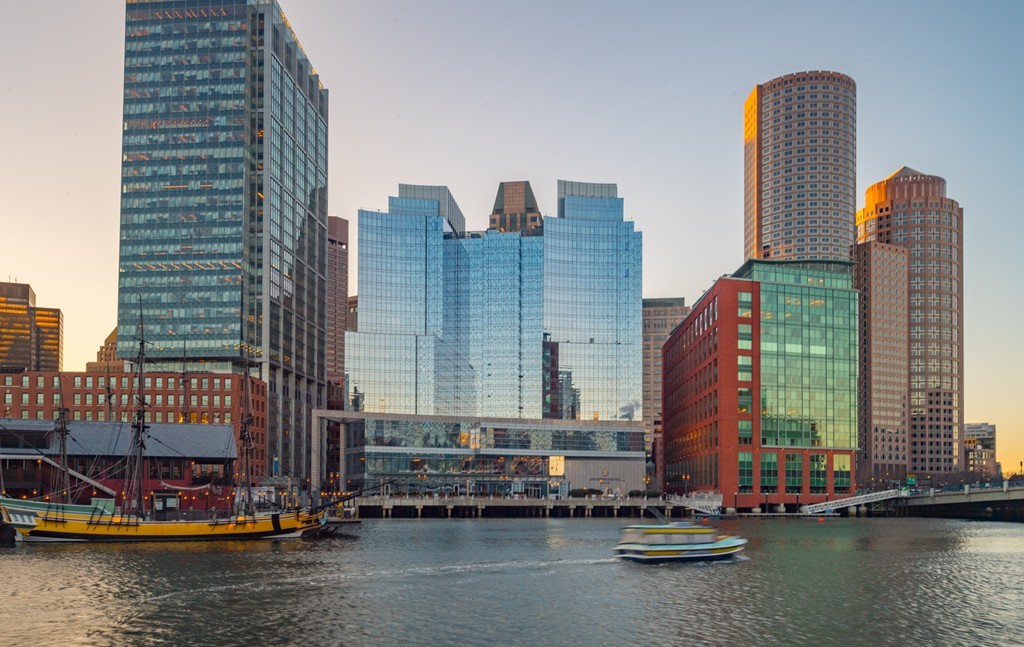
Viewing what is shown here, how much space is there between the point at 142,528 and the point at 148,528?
0.65 m

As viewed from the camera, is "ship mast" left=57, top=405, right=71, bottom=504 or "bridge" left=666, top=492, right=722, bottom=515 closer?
"ship mast" left=57, top=405, right=71, bottom=504

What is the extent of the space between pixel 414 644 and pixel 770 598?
28.1 meters

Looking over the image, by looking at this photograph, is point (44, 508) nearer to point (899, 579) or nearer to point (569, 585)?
point (569, 585)

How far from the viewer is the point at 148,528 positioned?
378 ft

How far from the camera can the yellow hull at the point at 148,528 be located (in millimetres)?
110625

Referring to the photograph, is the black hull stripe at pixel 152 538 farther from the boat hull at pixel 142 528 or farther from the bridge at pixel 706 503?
the bridge at pixel 706 503

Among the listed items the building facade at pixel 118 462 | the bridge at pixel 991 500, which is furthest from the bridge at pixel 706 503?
the building facade at pixel 118 462

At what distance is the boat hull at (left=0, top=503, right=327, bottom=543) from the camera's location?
362 feet

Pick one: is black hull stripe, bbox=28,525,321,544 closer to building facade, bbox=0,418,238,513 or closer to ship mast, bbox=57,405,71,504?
ship mast, bbox=57,405,71,504

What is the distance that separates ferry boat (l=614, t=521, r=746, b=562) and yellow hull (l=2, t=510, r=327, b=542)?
4669 centimetres

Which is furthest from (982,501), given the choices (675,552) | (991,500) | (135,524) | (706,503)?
(135,524)

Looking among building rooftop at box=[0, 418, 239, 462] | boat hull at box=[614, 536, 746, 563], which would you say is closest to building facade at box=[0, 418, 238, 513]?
building rooftop at box=[0, 418, 239, 462]

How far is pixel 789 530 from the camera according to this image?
146250 millimetres

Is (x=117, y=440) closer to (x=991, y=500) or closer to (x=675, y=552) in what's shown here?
(x=675, y=552)
